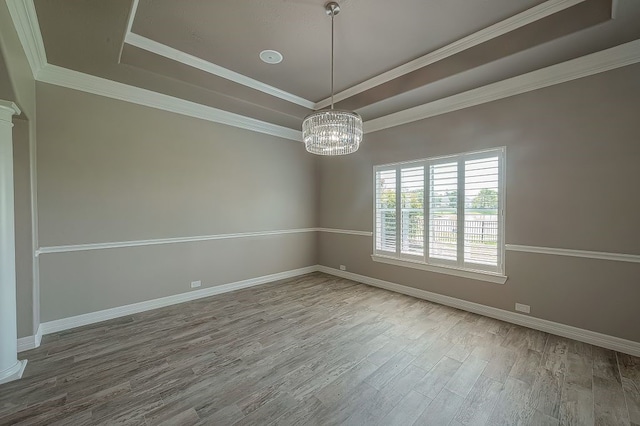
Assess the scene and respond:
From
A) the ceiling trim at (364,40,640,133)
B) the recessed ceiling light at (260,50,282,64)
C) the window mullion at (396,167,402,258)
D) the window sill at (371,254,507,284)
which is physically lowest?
the window sill at (371,254,507,284)

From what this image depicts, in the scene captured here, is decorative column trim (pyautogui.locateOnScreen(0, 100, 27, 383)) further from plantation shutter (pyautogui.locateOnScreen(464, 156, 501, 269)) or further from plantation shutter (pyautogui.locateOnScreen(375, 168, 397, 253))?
plantation shutter (pyautogui.locateOnScreen(464, 156, 501, 269))

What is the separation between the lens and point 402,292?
4375 millimetres

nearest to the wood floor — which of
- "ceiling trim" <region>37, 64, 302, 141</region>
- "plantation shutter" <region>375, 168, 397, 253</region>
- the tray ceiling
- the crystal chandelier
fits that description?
"plantation shutter" <region>375, 168, 397, 253</region>

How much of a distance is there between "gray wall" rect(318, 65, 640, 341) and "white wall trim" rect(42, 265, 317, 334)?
3.19 meters

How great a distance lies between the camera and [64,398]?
78.8 inches

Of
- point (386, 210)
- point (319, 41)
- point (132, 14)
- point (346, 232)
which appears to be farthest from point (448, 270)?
point (132, 14)

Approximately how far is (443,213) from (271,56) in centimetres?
312

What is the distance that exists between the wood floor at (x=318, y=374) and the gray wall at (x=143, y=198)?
0.62 metres

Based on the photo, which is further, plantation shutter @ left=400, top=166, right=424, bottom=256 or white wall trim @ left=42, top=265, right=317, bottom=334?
plantation shutter @ left=400, top=166, right=424, bottom=256

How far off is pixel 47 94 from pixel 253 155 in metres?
2.62

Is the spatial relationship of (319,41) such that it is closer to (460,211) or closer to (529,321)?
(460,211)

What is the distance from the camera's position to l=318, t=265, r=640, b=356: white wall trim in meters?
2.61

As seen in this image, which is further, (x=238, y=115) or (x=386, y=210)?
(x=386, y=210)

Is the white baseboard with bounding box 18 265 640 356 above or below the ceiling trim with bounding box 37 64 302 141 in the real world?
A: below
